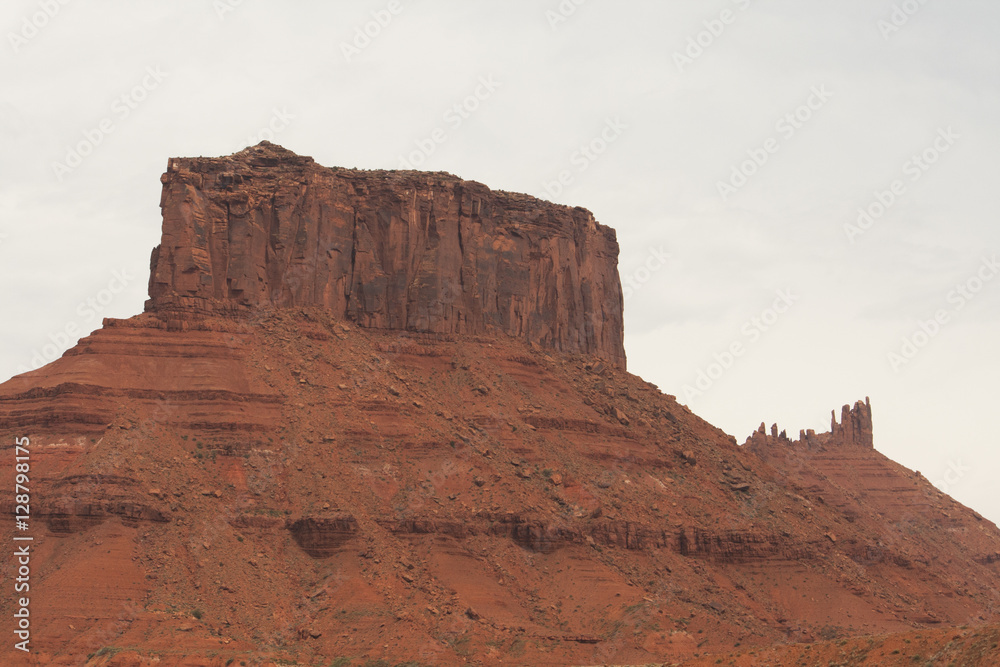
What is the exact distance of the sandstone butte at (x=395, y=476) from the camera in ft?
233

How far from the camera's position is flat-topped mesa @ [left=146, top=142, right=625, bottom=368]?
91188 millimetres

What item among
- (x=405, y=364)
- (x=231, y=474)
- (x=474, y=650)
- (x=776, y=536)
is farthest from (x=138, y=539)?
(x=776, y=536)

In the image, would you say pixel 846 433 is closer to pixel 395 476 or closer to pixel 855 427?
pixel 855 427

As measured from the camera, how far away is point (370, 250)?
321 ft

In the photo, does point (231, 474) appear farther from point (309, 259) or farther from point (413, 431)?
point (309, 259)

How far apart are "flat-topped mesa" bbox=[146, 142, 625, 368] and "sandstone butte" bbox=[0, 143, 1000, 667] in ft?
0.59

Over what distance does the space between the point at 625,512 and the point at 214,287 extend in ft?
101

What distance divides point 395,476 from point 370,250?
21.4m

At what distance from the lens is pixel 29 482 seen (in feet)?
249

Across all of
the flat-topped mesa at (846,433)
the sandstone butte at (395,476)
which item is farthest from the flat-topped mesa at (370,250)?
the flat-topped mesa at (846,433)

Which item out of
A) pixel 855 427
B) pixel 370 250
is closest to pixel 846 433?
pixel 855 427

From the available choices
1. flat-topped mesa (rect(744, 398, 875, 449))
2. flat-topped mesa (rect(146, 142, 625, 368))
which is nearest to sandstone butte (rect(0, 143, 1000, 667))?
flat-topped mesa (rect(146, 142, 625, 368))

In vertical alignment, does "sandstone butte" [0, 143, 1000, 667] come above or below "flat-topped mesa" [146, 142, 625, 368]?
below

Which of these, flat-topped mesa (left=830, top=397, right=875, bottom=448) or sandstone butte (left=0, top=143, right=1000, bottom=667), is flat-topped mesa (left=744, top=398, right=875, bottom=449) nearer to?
flat-topped mesa (left=830, top=397, right=875, bottom=448)
